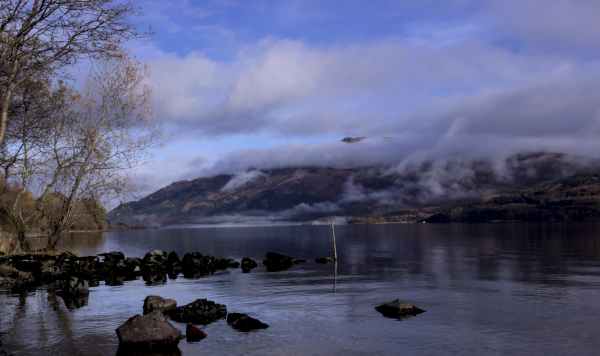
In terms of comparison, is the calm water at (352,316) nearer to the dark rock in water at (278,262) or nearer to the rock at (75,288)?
the rock at (75,288)

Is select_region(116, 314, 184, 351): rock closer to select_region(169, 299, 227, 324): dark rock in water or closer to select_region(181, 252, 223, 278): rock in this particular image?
select_region(169, 299, 227, 324): dark rock in water

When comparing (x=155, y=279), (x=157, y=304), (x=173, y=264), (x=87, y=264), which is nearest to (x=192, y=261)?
(x=173, y=264)

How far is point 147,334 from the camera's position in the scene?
17922 millimetres

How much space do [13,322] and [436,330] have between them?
1980cm

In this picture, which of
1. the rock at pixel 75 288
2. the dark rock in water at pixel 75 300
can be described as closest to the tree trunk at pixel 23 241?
the rock at pixel 75 288

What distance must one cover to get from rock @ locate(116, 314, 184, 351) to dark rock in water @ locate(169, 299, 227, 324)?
4.14 meters

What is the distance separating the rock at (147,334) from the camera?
17.7 m

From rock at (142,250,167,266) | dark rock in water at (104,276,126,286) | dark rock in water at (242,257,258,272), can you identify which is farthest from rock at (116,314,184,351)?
rock at (142,250,167,266)

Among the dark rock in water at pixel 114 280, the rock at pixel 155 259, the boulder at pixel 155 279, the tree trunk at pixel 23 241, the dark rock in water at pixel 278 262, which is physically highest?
the tree trunk at pixel 23 241

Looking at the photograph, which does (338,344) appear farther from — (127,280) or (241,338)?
(127,280)

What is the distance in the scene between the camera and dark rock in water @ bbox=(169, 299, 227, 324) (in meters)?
22.8

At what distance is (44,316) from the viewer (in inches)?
900

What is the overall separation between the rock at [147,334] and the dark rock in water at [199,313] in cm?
414

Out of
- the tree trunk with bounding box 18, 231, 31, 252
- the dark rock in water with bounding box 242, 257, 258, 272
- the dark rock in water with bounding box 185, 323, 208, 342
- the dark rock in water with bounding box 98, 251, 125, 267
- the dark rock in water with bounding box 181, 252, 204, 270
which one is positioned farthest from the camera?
the dark rock in water with bounding box 181, 252, 204, 270
